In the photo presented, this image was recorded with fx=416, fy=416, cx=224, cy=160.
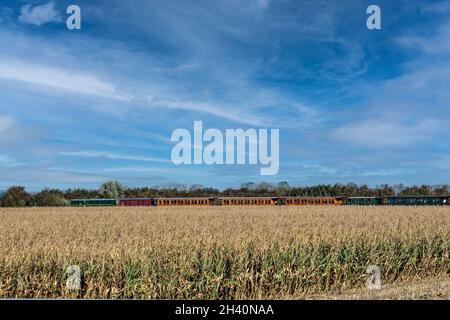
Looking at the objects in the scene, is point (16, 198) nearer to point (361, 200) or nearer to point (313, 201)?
point (313, 201)

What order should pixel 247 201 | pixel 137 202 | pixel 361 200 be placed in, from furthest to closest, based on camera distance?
1. pixel 137 202
2. pixel 361 200
3. pixel 247 201

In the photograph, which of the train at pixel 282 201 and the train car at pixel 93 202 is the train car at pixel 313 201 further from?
the train car at pixel 93 202

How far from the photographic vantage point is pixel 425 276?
610 inches

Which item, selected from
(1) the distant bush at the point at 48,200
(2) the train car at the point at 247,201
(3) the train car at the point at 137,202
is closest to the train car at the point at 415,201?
(2) the train car at the point at 247,201

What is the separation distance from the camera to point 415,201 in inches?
3460

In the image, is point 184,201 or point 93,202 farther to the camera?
point 93,202

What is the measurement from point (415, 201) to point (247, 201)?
3547 cm

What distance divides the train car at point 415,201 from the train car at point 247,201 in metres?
25.1

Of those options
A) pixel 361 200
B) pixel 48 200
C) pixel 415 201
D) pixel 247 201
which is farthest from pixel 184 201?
pixel 415 201

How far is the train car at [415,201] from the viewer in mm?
84938

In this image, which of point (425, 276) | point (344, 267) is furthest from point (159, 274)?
point (425, 276)

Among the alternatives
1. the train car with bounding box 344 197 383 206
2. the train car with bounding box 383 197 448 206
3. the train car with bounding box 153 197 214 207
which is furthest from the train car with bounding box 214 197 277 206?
the train car with bounding box 383 197 448 206

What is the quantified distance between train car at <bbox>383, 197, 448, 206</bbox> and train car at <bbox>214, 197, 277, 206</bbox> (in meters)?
25.1
